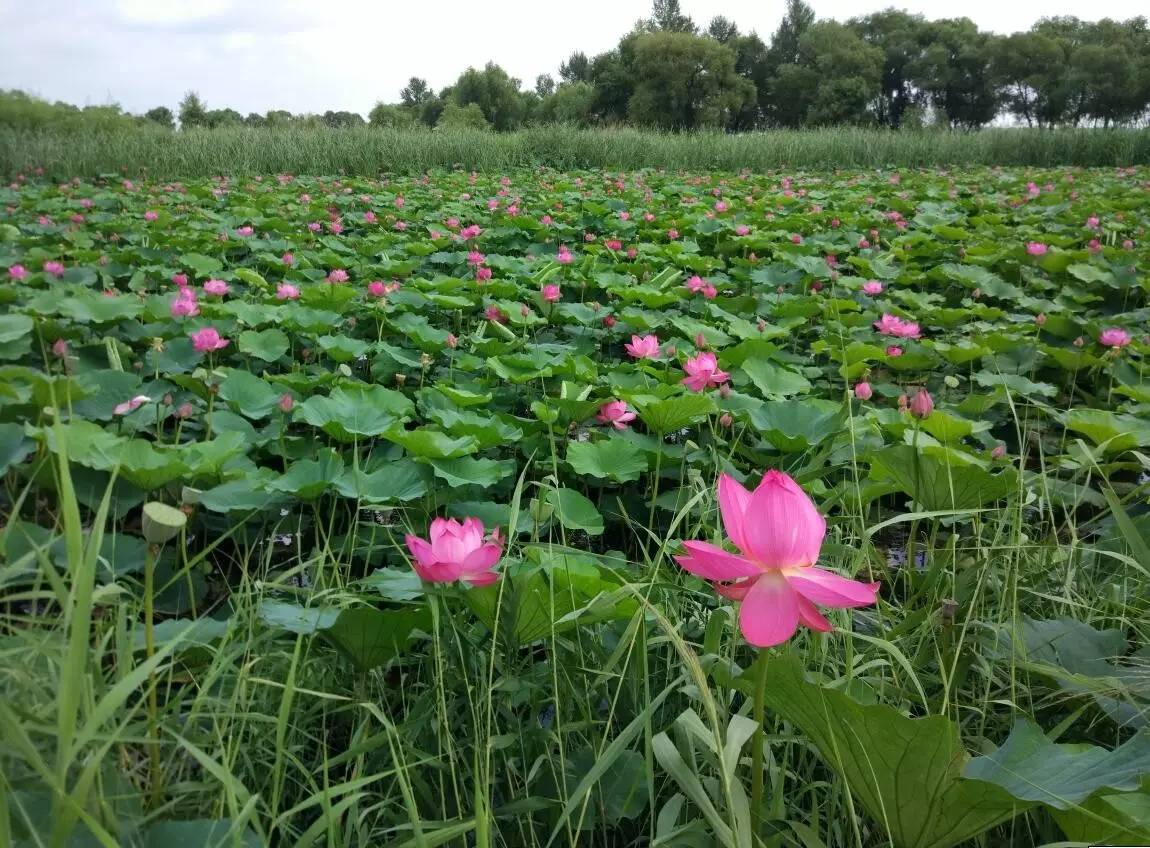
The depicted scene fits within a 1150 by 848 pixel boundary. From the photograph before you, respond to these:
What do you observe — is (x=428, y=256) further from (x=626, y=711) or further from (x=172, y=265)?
(x=626, y=711)

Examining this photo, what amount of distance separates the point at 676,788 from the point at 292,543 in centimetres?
93

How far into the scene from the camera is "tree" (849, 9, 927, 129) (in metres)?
41.8

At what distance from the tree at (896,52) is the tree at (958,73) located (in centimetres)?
70

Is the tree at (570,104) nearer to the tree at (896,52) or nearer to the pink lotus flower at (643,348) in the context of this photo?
the tree at (896,52)

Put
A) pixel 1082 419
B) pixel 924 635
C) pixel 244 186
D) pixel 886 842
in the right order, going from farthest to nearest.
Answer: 1. pixel 244 186
2. pixel 1082 419
3. pixel 924 635
4. pixel 886 842

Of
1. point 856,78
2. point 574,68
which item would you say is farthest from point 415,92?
point 856,78

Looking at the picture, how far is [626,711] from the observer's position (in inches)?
39.4

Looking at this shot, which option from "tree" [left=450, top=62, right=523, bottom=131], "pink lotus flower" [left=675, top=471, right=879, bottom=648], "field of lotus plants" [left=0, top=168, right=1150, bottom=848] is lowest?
"field of lotus plants" [left=0, top=168, right=1150, bottom=848]

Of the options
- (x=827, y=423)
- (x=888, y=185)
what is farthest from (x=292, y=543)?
(x=888, y=185)

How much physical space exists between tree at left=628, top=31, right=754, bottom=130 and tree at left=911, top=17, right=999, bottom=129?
1270 cm

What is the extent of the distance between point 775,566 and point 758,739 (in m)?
0.19

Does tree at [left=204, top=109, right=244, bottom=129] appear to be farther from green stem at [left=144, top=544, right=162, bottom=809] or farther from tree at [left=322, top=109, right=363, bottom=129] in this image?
Result: green stem at [left=144, top=544, right=162, bottom=809]

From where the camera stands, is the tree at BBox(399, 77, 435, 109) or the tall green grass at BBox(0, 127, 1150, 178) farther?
the tree at BBox(399, 77, 435, 109)

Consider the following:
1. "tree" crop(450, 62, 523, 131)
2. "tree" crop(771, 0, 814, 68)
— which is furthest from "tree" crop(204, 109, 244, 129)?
"tree" crop(771, 0, 814, 68)
